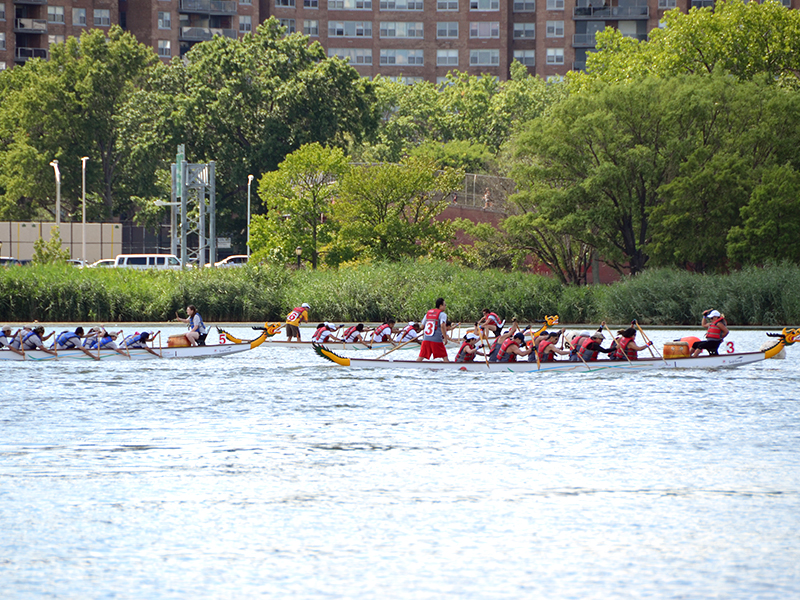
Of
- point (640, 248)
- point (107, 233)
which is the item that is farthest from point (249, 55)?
point (640, 248)

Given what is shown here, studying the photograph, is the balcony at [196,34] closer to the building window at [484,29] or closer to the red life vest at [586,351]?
the building window at [484,29]

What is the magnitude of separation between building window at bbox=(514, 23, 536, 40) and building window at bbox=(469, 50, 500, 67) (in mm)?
3656

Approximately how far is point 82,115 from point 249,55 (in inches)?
994

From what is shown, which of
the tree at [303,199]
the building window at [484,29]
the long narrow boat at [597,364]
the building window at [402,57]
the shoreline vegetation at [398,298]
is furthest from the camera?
the building window at [402,57]

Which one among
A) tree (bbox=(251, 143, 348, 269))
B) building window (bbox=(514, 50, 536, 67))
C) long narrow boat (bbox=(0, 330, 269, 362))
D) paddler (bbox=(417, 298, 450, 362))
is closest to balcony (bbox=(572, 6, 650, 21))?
building window (bbox=(514, 50, 536, 67))

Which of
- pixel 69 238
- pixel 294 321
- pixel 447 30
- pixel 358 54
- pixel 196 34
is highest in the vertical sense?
pixel 447 30

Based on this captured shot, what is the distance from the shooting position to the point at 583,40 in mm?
132375

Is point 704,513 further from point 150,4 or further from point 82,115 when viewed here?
point 150,4

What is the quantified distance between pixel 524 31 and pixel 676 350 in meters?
113

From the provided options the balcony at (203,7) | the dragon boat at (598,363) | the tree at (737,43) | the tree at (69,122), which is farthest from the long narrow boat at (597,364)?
the balcony at (203,7)

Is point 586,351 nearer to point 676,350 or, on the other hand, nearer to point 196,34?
point 676,350

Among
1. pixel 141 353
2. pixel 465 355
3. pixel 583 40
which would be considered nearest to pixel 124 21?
pixel 583 40

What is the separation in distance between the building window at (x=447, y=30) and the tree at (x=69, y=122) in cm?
4293

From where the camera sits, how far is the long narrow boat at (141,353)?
1283 inches
